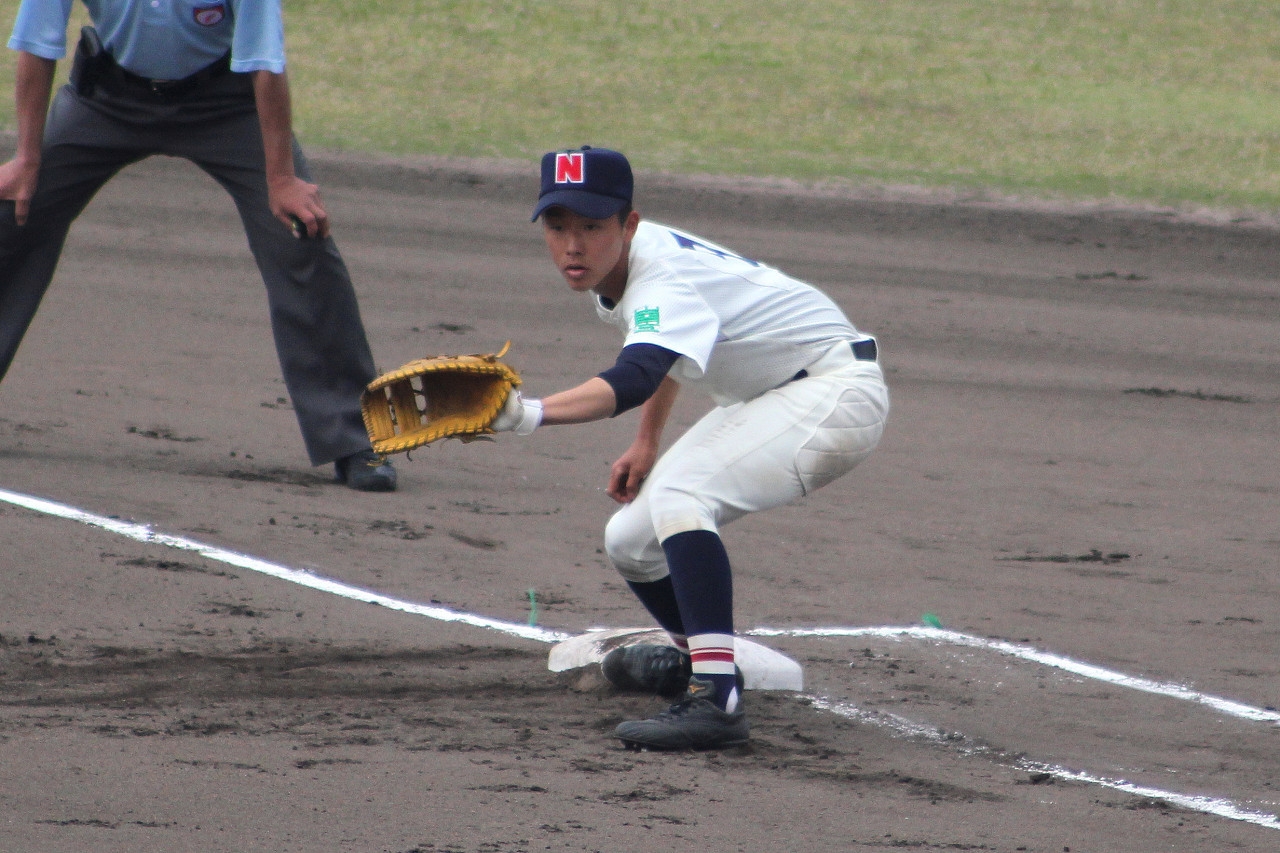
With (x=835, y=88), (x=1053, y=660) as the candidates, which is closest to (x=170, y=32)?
(x=1053, y=660)

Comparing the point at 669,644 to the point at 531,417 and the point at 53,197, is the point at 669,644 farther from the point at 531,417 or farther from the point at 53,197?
the point at 53,197

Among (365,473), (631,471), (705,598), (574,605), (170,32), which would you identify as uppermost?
(170,32)

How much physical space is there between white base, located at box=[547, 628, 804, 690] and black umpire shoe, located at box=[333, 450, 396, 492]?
186 centimetres

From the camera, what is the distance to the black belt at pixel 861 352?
13.9 ft

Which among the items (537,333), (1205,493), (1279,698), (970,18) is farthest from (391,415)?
(970,18)

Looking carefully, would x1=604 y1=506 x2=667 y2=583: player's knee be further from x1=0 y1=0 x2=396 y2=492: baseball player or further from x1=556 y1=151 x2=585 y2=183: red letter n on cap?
x1=0 y1=0 x2=396 y2=492: baseball player

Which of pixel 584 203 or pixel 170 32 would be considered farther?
pixel 170 32

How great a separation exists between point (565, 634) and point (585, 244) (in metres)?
1.42

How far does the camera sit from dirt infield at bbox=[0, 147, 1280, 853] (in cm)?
344

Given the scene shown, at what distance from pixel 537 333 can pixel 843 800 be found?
6536mm

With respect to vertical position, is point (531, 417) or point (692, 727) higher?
point (531, 417)

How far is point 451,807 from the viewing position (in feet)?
11.0

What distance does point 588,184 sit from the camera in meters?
3.83

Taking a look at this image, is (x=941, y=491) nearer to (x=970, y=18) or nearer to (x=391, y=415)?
(x=391, y=415)
